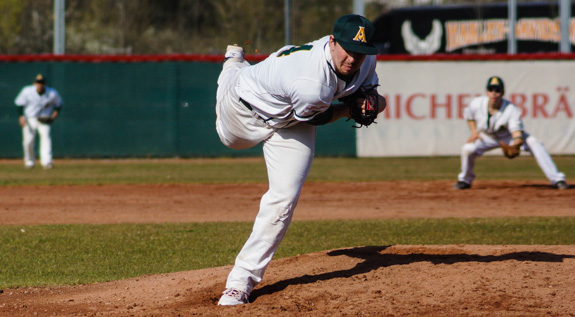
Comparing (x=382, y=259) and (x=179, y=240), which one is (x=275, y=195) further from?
(x=179, y=240)

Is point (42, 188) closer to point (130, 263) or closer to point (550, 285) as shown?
point (130, 263)

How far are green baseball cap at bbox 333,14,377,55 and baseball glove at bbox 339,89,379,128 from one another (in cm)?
39

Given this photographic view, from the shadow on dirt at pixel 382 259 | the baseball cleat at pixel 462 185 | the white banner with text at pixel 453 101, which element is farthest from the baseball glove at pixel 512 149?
the white banner with text at pixel 453 101

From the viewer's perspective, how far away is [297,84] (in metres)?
4.30

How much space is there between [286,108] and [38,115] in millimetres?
12693

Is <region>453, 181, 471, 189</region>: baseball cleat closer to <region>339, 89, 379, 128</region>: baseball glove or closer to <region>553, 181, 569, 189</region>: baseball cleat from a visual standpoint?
<region>553, 181, 569, 189</region>: baseball cleat

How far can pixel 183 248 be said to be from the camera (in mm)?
7434

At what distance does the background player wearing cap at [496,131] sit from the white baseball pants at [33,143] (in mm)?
8675

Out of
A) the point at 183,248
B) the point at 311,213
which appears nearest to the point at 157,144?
the point at 311,213

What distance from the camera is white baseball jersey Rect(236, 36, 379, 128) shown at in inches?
169

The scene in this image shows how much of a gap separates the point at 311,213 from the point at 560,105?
34.9 feet

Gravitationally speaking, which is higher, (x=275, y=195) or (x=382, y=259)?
(x=275, y=195)

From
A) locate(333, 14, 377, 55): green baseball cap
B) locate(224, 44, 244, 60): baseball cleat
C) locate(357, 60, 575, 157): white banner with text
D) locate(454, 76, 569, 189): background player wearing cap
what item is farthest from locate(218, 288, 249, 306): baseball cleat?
locate(357, 60, 575, 157): white banner with text

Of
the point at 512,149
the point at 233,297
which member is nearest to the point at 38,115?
the point at 512,149
